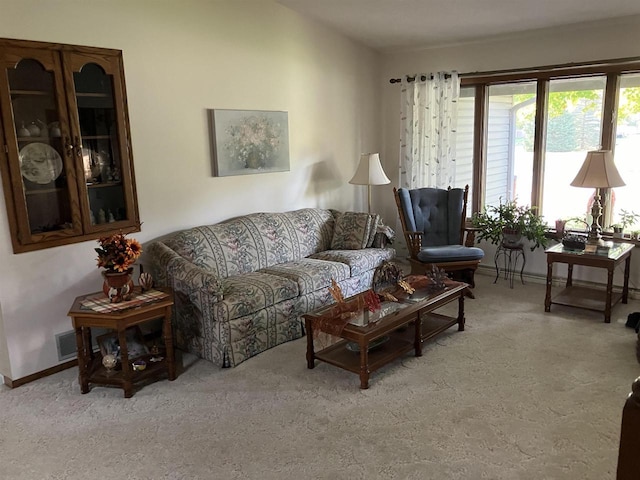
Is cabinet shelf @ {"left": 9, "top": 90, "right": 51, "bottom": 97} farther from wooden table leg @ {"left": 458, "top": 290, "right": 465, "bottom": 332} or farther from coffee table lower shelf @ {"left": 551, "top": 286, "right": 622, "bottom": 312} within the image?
coffee table lower shelf @ {"left": 551, "top": 286, "right": 622, "bottom": 312}

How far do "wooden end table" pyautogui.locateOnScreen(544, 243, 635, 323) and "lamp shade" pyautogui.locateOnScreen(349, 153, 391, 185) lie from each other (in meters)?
1.80

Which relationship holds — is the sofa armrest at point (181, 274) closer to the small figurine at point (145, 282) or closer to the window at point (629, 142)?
the small figurine at point (145, 282)

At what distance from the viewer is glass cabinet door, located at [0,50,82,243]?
3084mm

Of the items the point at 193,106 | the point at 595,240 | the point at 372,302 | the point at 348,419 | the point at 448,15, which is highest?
the point at 448,15

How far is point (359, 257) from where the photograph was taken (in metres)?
4.53

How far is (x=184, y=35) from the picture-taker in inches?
156

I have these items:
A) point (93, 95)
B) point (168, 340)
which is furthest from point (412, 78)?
point (168, 340)

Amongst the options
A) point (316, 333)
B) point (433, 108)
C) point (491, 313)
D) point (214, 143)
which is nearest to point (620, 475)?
point (316, 333)

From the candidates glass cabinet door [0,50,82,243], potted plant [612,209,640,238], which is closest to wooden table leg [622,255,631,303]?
potted plant [612,209,640,238]

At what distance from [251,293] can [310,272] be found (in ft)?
2.15

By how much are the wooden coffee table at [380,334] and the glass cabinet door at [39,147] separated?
1.79m

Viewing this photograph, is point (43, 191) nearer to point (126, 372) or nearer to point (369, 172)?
point (126, 372)

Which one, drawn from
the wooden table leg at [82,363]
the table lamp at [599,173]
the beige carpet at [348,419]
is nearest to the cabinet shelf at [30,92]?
the wooden table leg at [82,363]

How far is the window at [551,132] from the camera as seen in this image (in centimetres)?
460
